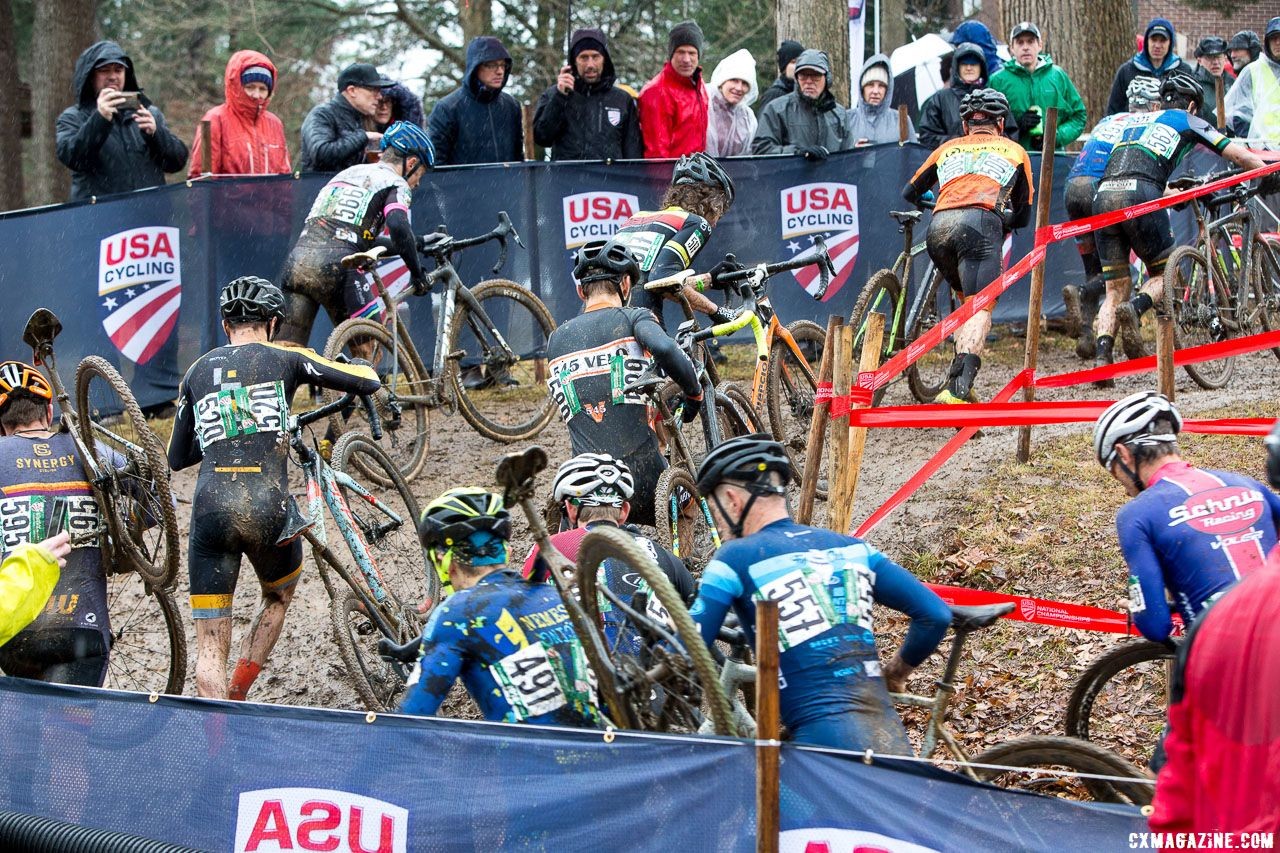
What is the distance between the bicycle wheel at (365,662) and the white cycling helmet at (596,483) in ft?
4.31

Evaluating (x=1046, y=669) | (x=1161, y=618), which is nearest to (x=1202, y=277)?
(x=1046, y=669)

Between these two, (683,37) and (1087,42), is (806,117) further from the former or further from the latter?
(1087,42)

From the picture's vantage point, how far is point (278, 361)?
279 inches

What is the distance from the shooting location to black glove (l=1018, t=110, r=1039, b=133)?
12.9m

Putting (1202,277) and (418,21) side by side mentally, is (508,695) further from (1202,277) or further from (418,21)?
(418,21)

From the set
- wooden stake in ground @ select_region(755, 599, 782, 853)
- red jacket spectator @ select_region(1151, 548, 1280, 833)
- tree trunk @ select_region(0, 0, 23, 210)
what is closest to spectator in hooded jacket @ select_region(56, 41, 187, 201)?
tree trunk @ select_region(0, 0, 23, 210)

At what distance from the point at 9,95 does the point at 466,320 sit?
9148 millimetres

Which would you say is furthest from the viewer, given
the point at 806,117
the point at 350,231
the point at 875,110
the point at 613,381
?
the point at 875,110

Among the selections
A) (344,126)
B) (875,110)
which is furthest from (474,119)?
Result: (875,110)

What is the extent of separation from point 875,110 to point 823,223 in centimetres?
163

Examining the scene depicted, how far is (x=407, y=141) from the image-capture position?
10.1 metres

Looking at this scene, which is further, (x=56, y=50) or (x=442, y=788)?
(x=56, y=50)

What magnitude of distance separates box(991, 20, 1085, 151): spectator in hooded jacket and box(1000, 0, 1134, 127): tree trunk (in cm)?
156

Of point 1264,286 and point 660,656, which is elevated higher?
point 1264,286
